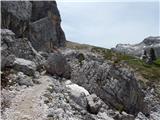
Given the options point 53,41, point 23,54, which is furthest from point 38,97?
point 53,41

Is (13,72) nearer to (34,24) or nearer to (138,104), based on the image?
(138,104)

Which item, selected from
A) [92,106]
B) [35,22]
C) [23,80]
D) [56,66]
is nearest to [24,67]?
[23,80]

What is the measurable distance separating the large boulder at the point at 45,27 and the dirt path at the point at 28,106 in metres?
32.7

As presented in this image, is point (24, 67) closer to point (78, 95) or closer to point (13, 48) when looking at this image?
point (13, 48)

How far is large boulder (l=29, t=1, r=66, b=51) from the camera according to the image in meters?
68.8

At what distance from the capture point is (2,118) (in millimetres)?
27875

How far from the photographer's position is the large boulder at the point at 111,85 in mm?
45531

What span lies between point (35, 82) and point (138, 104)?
15.9m

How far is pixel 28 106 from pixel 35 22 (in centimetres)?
4106

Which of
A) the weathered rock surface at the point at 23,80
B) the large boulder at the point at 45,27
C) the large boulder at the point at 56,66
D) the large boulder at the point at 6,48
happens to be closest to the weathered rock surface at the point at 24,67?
the large boulder at the point at 6,48

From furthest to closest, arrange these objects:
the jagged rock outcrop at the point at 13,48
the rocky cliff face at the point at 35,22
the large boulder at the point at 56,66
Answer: the rocky cliff face at the point at 35,22 → the large boulder at the point at 56,66 → the jagged rock outcrop at the point at 13,48

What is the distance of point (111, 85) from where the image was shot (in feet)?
155

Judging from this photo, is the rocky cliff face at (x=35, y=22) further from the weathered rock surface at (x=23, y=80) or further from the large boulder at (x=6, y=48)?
the weathered rock surface at (x=23, y=80)

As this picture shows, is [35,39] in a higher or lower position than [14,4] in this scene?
lower
